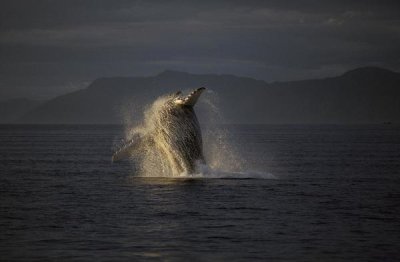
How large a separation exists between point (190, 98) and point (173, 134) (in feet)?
6.71

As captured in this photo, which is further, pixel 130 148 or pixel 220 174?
pixel 220 174

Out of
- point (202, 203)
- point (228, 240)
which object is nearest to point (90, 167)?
point (202, 203)

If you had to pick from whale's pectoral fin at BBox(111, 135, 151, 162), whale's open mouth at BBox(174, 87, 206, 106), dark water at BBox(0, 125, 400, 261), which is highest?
whale's open mouth at BBox(174, 87, 206, 106)

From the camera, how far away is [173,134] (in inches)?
1403

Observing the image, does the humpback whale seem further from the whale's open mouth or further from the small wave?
the small wave

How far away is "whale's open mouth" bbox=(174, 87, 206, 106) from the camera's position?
34688mm

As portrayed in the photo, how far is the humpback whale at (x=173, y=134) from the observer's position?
117 feet

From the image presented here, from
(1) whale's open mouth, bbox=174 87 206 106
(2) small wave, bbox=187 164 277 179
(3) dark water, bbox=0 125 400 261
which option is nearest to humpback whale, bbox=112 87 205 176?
(1) whale's open mouth, bbox=174 87 206 106

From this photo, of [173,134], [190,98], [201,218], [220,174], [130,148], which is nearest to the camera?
[201,218]

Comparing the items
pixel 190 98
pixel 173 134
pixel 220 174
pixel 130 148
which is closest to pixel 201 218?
pixel 173 134

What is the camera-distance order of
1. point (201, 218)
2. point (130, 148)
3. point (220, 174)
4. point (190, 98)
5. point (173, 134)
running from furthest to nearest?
point (220, 174) < point (130, 148) < point (173, 134) < point (190, 98) < point (201, 218)

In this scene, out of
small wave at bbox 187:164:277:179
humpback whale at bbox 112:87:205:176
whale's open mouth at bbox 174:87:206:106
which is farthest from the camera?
small wave at bbox 187:164:277:179

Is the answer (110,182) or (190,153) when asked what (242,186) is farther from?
(110,182)

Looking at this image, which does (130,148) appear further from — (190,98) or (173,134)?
(190,98)
